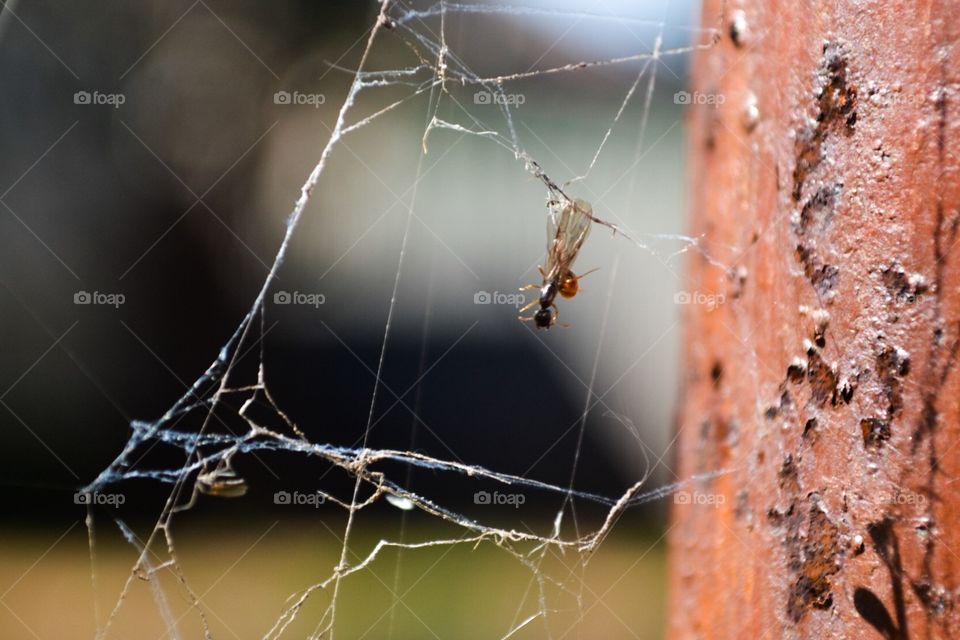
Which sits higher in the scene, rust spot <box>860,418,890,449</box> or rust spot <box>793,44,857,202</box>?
rust spot <box>793,44,857,202</box>

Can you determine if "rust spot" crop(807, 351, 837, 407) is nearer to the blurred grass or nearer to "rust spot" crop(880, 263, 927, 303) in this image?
"rust spot" crop(880, 263, 927, 303)

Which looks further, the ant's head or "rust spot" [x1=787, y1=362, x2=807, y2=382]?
the ant's head

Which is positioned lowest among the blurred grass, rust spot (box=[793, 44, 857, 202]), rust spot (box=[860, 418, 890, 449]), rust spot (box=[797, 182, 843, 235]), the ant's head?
the blurred grass

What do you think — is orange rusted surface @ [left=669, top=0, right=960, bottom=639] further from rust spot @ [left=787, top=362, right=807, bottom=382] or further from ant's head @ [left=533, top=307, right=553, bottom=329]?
ant's head @ [left=533, top=307, right=553, bottom=329]

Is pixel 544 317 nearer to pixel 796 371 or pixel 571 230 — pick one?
pixel 571 230

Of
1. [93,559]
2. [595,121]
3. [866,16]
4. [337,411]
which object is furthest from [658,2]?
[93,559]

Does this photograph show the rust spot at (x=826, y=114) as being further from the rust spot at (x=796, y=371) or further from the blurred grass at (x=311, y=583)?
the blurred grass at (x=311, y=583)

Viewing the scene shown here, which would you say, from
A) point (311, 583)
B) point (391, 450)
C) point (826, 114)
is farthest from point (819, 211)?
point (311, 583)

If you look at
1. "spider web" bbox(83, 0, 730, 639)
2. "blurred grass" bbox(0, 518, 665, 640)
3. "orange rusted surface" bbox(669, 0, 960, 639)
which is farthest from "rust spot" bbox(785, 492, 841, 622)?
"blurred grass" bbox(0, 518, 665, 640)

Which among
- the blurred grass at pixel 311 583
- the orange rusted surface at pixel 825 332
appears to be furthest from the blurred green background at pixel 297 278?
the orange rusted surface at pixel 825 332
